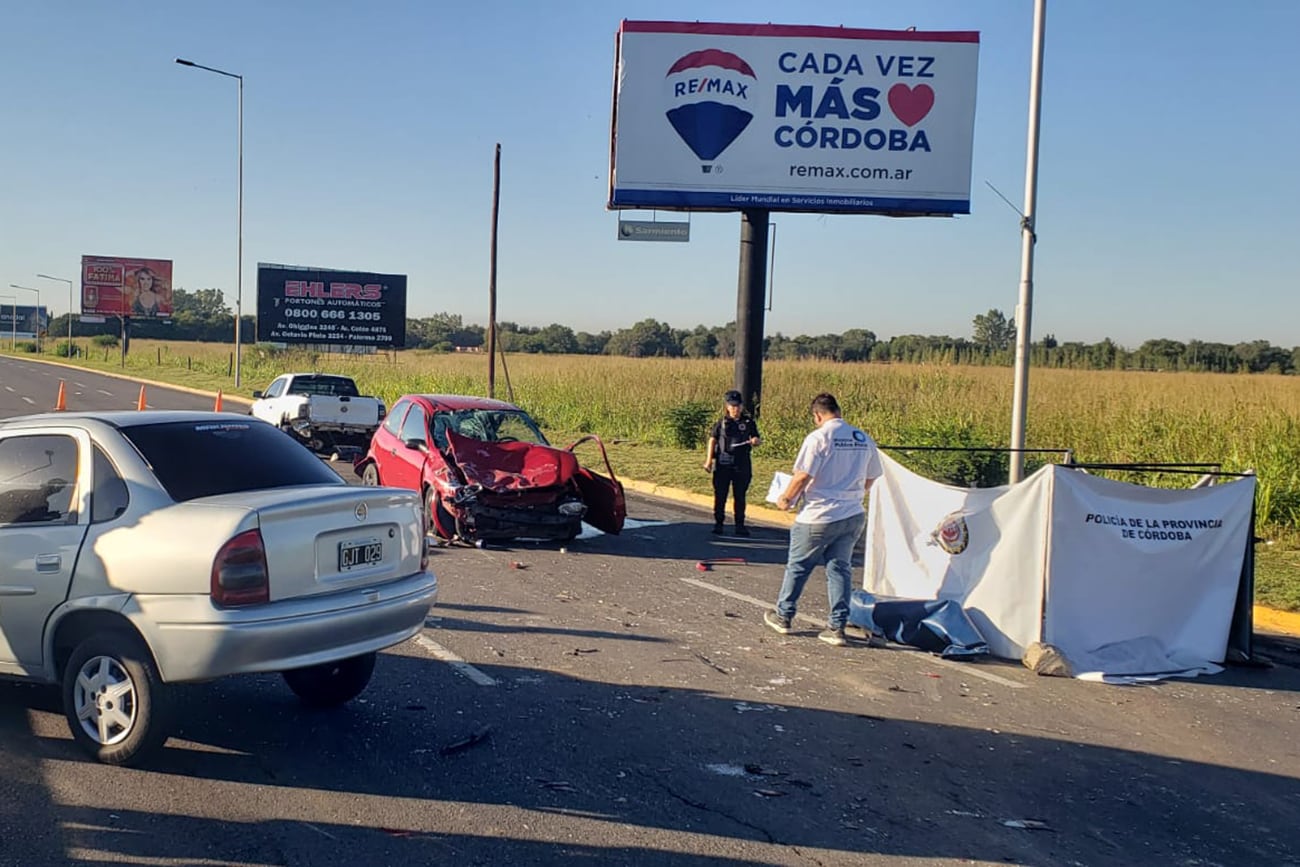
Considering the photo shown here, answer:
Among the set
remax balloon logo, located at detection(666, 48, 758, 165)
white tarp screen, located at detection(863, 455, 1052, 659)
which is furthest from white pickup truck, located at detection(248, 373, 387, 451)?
white tarp screen, located at detection(863, 455, 1052, 659)

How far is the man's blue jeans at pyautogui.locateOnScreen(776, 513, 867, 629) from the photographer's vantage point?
7723 millimetres

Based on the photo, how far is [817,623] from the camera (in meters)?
8.42

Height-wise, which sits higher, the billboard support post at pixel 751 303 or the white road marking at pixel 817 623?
the billboard support post at pixel 751 303

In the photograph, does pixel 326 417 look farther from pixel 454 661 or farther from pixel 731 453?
pixel 454 661

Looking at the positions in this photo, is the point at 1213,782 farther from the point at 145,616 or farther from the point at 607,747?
the point at 145,616

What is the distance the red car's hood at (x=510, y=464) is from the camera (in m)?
11.0

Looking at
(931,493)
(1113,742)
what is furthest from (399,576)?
(931,493)

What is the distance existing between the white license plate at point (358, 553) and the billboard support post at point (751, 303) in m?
15.3

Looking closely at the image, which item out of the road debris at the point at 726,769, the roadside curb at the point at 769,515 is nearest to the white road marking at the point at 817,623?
the roadside curb at the point at 769,515

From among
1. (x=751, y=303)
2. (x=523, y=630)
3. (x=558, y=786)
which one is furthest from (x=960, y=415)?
(x=558, y=786)

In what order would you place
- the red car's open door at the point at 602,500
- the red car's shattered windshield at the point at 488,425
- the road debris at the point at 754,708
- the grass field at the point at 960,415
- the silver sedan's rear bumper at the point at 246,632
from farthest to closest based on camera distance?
the grass field at the point at 960,415
the red car's shattered windshield at the point at 488,425
the red car's open door at the point at 602,500
the road debris at the point at 754,708
the silver sedan's rear bumper at the point at 246,632

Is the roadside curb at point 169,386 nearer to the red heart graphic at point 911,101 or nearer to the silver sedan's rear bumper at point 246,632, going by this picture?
the red heart graphic at point 911,101

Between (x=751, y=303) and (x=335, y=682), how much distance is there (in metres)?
15.4

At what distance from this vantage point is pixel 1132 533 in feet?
24.7
